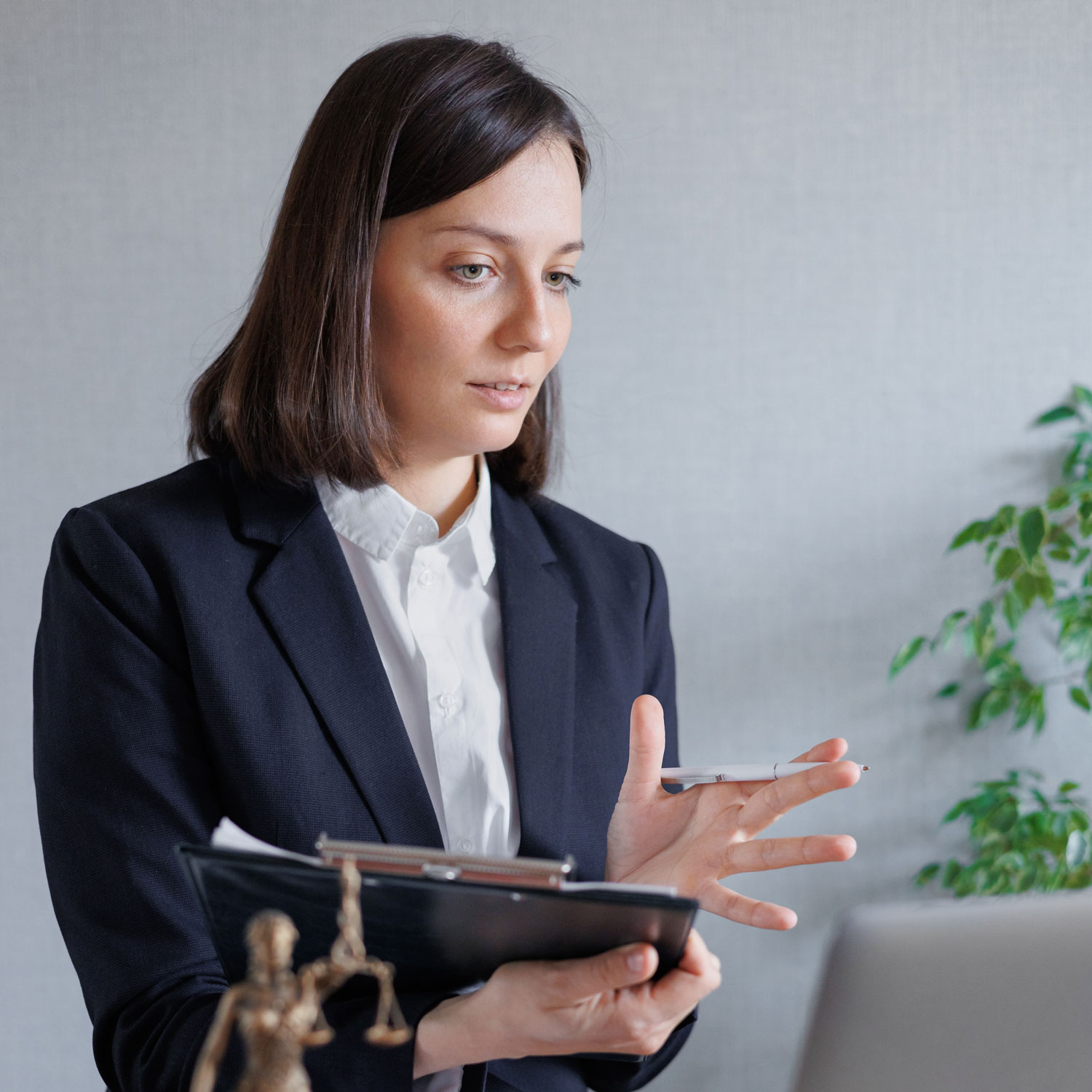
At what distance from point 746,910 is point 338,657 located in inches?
17.5

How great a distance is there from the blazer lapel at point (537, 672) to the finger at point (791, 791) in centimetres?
24

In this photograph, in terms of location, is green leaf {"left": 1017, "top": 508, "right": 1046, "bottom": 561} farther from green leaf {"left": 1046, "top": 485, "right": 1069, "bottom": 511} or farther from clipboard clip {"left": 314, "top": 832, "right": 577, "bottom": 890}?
clipboard clip {"left": 314, "top": 832, "right": 577, "bottom": 890}

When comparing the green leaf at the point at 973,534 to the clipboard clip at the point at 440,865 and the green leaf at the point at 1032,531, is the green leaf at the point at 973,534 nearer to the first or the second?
the green leaf at the point at 1032,531

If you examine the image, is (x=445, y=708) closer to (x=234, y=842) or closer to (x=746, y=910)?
(x=746, y=910)

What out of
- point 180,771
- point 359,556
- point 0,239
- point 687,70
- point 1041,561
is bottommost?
point 180,771

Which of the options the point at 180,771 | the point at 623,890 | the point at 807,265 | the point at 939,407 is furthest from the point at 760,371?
the point at 623,890

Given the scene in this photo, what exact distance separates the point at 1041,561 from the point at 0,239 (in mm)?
1814

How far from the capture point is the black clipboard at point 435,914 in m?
0.57

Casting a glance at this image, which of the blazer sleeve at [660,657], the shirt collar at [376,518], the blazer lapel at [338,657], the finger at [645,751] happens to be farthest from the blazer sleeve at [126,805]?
the blazer sleeve at [660,657]

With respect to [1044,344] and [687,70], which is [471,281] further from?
[1044,344]

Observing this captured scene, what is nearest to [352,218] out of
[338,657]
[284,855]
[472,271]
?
[472,271]

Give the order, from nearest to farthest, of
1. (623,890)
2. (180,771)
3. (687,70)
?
(623,890), (180,771), (687,70)

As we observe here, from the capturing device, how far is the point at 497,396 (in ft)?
3.77

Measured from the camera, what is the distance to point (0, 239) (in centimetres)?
189
